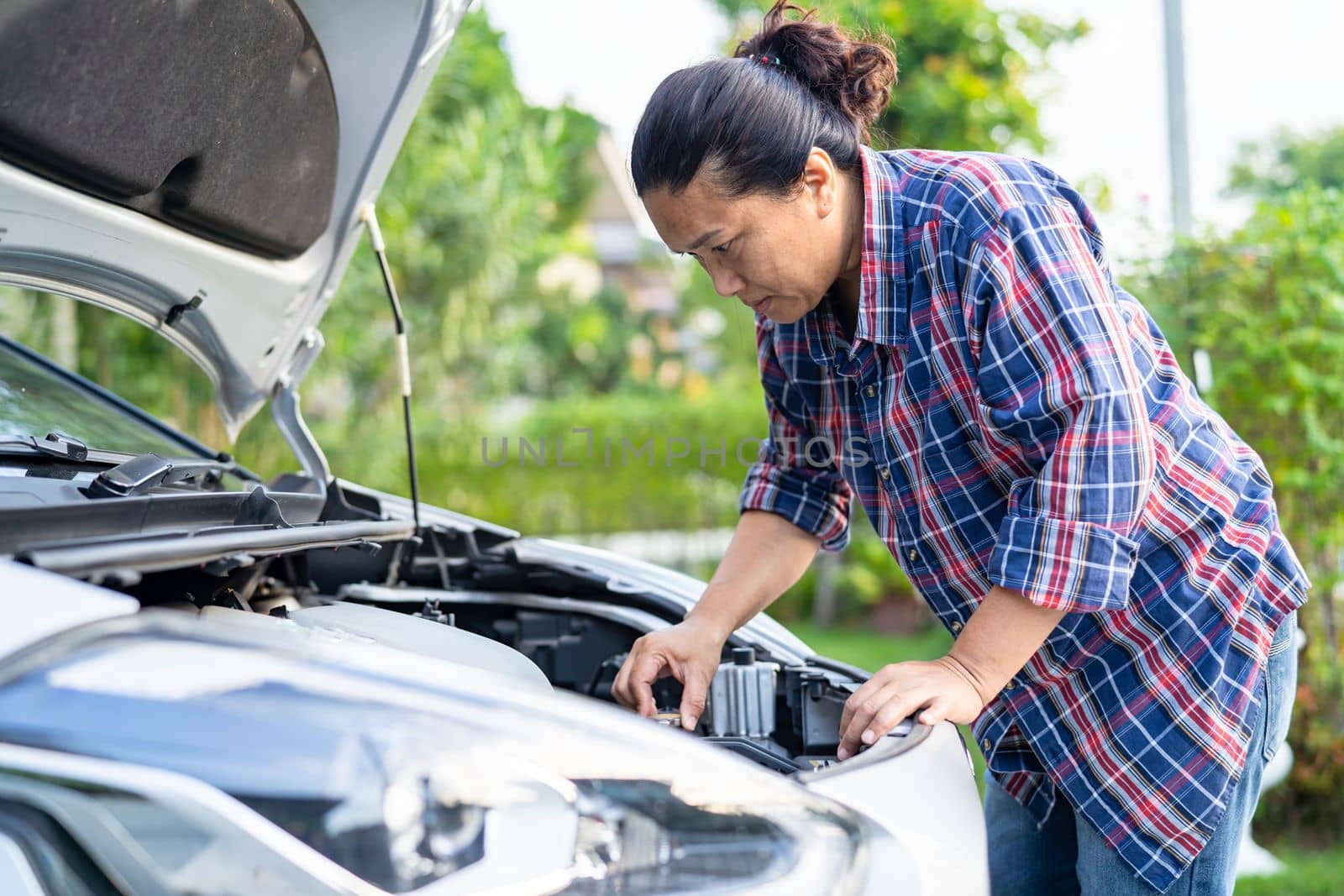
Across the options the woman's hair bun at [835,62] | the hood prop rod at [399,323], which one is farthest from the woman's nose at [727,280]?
the hood prop rod at [399,323]

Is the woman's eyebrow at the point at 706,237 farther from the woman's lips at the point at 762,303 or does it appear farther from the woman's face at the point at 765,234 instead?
the woman's lips at the point at 762,303

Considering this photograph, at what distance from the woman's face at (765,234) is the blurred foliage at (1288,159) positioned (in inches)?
528

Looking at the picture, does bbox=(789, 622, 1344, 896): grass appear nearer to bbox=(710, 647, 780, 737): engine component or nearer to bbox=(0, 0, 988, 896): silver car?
bbox=(710, 647, 780, 737): engine component

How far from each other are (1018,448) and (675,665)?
592mm

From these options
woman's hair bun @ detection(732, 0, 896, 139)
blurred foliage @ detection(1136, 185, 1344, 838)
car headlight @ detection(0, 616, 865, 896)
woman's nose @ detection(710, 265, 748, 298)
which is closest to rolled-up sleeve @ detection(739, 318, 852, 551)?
woman's nose @ detection(710, 265, 748, 298)

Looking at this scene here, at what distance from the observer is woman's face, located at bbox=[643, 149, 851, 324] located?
1.34 m

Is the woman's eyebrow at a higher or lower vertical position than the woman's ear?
lower

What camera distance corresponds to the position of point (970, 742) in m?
Result: 3.86

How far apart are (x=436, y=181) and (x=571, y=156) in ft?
26.9

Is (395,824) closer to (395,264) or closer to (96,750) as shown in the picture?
(96,750)

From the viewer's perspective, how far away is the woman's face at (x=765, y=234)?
4.41 feet

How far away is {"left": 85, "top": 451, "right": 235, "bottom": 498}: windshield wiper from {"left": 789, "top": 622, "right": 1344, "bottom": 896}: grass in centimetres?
132

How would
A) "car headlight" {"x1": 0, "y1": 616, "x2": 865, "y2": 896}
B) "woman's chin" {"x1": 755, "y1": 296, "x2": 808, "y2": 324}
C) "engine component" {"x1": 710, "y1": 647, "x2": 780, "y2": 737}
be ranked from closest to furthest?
"car headlight" {"x1": 0, "y1": 616, "x2": 865, "y2": 896}
"woman's chin" {"x1": 755, "y1": 296, "x2": 808, "y2": 324}
"engine component" {"x1": 710, "y1": 647, "x2": 780, "y2": 737}

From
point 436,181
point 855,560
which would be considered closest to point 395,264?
point 436,181
